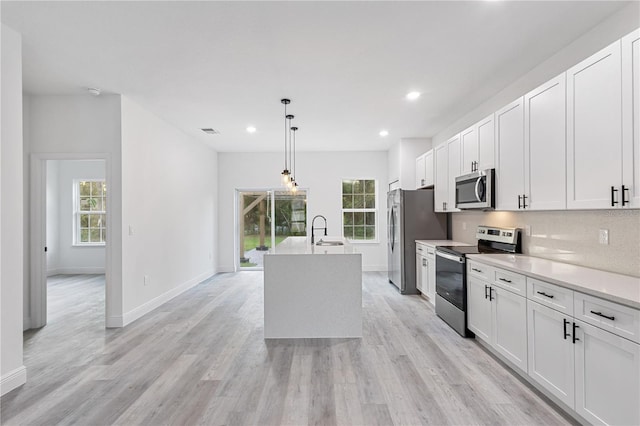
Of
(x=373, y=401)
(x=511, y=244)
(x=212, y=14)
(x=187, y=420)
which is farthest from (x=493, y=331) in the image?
(x=212, y=14)

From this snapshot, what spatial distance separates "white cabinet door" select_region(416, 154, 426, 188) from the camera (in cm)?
569

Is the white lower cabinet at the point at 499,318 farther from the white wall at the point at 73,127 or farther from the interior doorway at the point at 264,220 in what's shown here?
the interior doorway at the point at 264,220

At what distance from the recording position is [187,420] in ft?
6.95

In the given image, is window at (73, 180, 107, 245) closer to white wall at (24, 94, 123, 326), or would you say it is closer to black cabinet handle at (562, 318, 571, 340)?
white wall at (24, 94, 123, 326)

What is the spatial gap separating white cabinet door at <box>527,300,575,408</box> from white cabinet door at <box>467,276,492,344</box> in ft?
1.98

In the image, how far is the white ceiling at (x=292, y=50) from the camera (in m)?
2.32

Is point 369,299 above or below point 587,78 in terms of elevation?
below

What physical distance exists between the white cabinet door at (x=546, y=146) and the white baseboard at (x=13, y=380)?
435cm

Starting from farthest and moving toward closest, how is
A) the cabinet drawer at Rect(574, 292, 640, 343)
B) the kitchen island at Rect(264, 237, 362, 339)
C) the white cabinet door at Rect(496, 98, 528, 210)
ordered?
the kitchen island at Rect(264, 237, 362, 339) → the white cabinet door at Rect(496, 98, 528, 210) → the cabinet drawer at Rect(574, 292, 640, 343)

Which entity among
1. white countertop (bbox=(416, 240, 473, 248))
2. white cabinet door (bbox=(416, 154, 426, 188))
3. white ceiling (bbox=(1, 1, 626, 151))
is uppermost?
white ceiling (bbox=(1, 1, 626, 151))

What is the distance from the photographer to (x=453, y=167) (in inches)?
174

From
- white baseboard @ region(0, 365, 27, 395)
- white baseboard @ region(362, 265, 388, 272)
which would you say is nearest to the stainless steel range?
white baseboard @ region(362, 265, 388, 272)

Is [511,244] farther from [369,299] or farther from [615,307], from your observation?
[369,299]

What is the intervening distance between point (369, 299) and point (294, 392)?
9.12 feet
